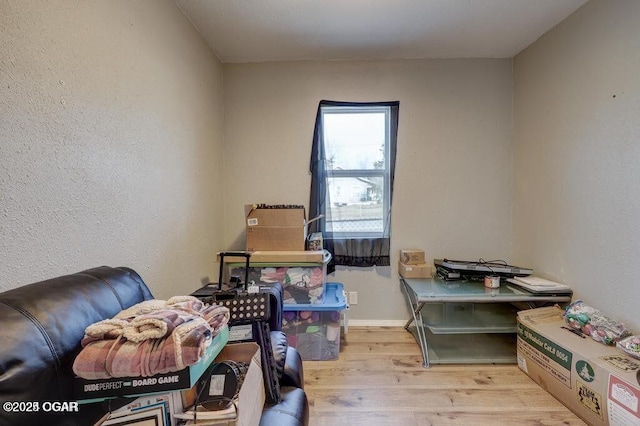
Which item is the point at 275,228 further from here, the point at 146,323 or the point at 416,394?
the point at 146,323

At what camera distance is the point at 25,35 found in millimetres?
983

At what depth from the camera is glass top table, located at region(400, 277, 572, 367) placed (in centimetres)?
222

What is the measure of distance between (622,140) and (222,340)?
2.40 metres

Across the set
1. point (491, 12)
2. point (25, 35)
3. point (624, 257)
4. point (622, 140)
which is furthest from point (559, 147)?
point (25, 35)

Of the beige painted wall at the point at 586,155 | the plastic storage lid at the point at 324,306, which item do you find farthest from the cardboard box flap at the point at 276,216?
the beige painted wall at the point at 586,155

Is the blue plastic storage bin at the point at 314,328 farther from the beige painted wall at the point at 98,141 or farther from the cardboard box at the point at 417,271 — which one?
the beige painted wall at the point at 98,141

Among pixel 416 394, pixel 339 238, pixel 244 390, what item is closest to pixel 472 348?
pixel 416 394

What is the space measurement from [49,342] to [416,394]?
1901 millimetres

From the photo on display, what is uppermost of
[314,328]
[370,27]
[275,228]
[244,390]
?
[370,27]

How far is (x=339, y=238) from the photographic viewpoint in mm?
2896

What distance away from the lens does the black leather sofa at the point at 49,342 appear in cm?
65

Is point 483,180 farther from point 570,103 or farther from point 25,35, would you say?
point 25,35

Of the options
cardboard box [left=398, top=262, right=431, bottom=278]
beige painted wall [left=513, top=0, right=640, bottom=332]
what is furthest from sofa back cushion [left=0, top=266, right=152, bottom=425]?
beige painted wall [left=513, top=0, right=640, bottom=332]

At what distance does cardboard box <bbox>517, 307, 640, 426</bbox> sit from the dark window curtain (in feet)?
3.92
